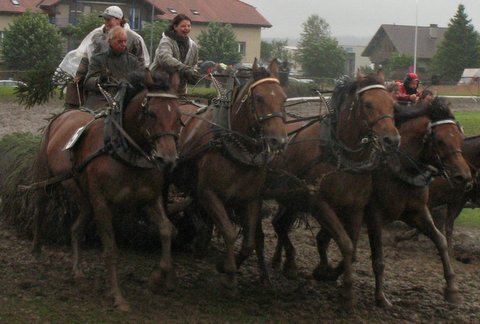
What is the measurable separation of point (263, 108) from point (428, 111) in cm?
193

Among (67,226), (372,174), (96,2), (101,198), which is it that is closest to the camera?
(101,198)

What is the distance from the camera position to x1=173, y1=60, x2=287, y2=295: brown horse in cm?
870

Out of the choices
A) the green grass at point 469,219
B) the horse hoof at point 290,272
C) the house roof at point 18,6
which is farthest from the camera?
the house roof at point 18,6

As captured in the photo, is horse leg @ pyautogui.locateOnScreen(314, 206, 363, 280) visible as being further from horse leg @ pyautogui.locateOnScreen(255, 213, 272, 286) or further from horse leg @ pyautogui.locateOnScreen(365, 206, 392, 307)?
horse leg @ pyautogui.locateOnScreen(255, 213, 272, 286)

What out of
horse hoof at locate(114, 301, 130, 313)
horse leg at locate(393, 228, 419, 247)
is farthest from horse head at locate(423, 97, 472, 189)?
horse leg at locate(393, 228, 419, 247)

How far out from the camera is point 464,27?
67.3 meters

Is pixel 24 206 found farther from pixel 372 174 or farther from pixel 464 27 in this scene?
pixel 464 27

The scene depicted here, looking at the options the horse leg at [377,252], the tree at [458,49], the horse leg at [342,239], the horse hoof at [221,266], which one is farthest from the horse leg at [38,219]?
the tree at [458,49]

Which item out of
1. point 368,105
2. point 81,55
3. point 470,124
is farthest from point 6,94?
point 368,105

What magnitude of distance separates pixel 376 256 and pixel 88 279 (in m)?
2.82

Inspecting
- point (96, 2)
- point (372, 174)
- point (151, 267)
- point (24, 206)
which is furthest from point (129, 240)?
point (96, 2)

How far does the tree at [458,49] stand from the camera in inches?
2611

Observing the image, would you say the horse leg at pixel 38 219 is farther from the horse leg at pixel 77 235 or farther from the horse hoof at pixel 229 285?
the horse hoof at pixel 229 285

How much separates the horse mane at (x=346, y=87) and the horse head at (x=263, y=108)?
67 cm
